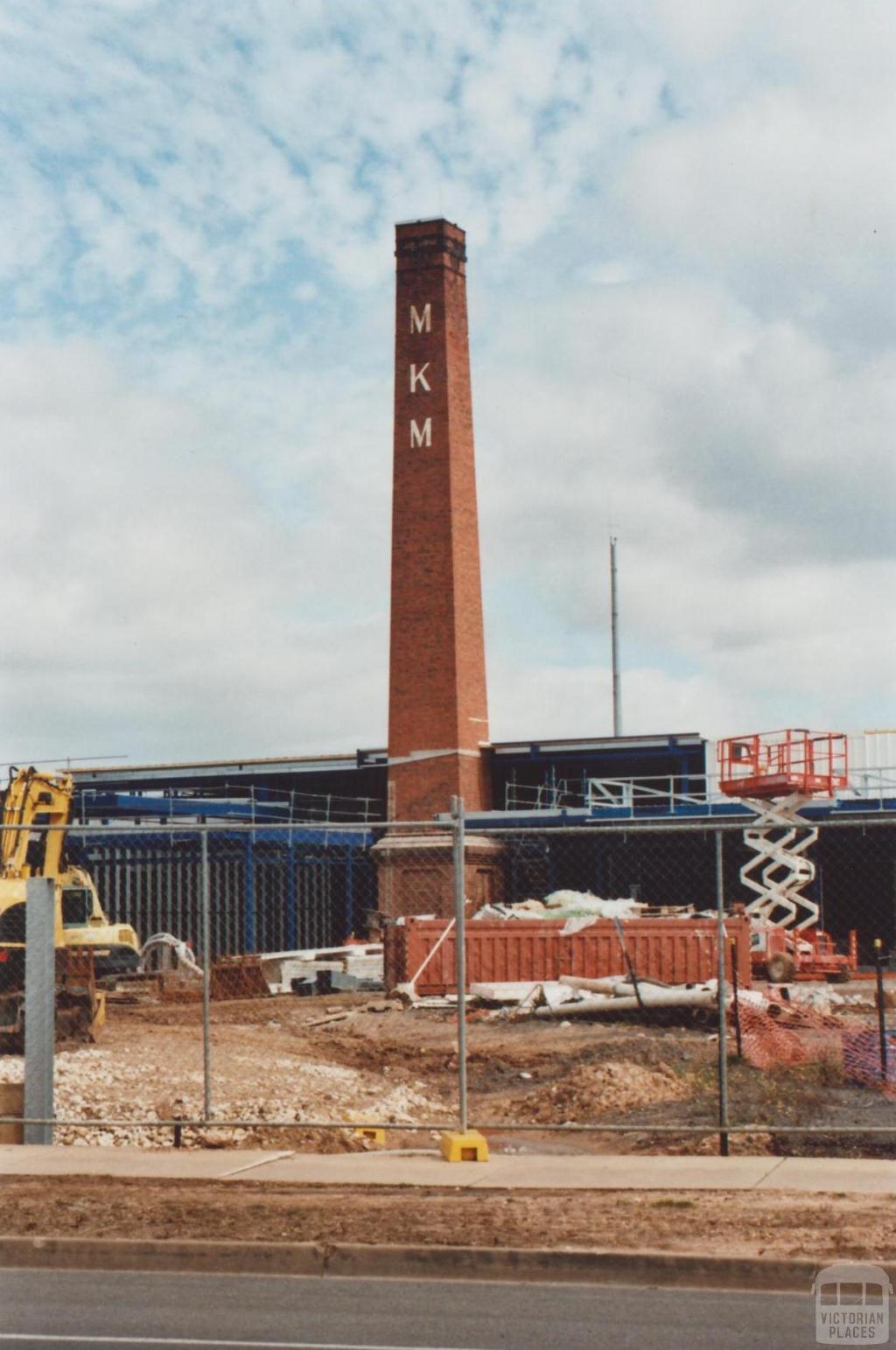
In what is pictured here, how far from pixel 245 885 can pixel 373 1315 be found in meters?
39.7

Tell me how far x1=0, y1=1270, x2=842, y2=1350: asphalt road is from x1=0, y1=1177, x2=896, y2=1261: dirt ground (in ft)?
1.75

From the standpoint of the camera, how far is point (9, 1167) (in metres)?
12.5

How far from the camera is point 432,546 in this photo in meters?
44.1

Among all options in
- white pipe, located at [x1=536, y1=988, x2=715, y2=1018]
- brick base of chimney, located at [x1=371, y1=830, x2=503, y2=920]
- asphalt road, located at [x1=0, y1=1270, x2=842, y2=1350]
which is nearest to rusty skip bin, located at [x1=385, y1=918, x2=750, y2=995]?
white pipe, located at [x1=536, y1=988, x2=715, y2=1018]

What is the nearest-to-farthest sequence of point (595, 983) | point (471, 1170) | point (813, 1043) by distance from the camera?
point (471, 1170) < point (813, 1043) < point (595, 983)

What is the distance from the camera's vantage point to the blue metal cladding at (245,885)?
146 ft

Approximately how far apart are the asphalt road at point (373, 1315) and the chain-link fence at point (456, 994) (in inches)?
132

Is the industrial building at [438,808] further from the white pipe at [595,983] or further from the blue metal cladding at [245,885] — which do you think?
the white pipe at [595,983]

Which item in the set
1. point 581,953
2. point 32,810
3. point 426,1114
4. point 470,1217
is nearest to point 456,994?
point 581,953

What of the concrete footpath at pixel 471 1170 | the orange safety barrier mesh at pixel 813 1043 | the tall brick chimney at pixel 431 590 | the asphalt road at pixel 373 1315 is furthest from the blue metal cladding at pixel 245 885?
the asphalt road at pixel 373 1315

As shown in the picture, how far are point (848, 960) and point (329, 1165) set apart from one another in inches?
1011

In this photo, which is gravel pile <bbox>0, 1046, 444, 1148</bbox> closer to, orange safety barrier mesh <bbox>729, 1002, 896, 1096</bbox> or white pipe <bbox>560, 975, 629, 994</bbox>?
orange safety barrier mesh <bbox>729, 1002, 896, 1096</bbox>

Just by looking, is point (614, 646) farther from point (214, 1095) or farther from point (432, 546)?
point (214, 1095)

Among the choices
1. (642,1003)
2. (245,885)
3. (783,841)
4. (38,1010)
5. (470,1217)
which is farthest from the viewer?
(245,885)
